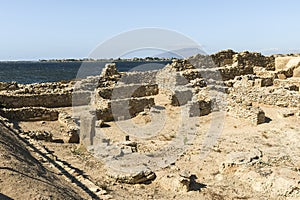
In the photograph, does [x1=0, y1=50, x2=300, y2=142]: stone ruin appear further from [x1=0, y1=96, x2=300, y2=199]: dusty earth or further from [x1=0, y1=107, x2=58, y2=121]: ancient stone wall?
[x1=0, y1=96, x2=300, y2=199]: dusty earth

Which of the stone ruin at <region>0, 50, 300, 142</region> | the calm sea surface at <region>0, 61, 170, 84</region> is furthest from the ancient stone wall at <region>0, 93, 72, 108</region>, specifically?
the calm sea surface at <region>0, 61, 170, 84</region>

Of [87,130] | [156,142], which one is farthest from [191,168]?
[87,130]

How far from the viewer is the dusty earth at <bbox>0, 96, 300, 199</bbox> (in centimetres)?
723

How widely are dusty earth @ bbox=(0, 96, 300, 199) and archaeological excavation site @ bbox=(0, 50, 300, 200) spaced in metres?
0.03

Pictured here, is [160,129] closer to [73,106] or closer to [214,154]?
[214,154]

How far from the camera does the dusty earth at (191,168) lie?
7.23m

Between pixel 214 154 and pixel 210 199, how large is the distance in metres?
3.23

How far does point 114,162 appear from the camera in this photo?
33.2ft

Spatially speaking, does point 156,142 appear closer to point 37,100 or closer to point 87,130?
point 87,130

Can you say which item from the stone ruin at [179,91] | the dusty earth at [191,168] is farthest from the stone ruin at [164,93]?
the dusty earth at [191,168]

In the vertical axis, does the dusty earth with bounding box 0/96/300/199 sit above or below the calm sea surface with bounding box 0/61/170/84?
above

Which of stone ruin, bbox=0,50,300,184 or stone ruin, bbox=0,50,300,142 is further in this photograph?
stone ruin, bbox=0,50,300,142

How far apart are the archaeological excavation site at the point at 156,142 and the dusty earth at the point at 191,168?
0.03 meters

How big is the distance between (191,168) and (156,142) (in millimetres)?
2731
